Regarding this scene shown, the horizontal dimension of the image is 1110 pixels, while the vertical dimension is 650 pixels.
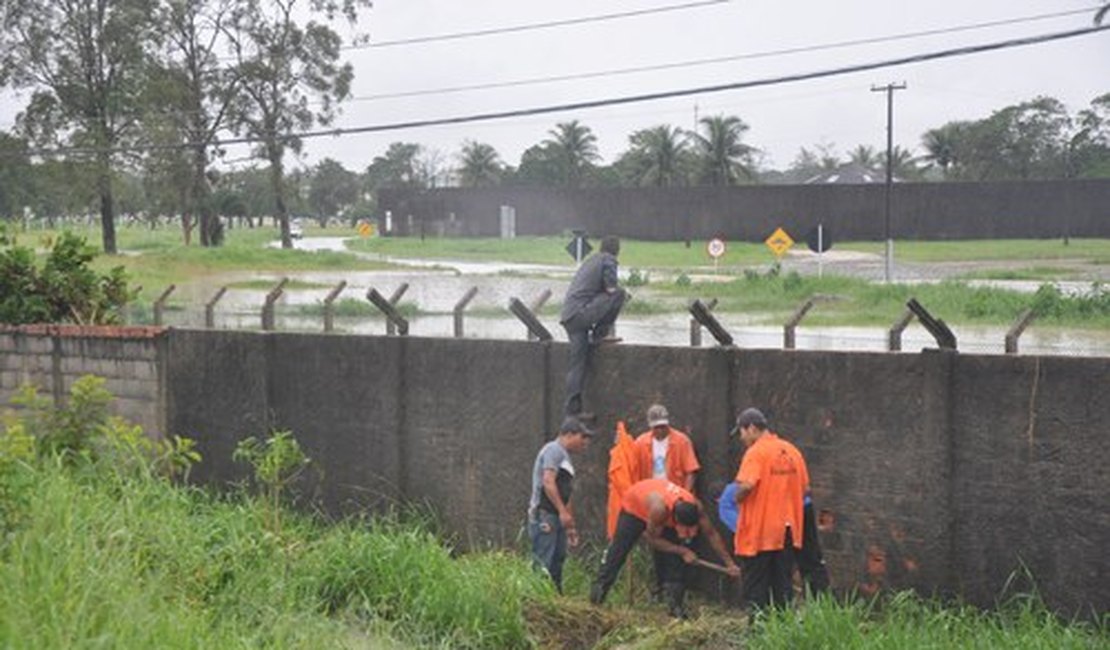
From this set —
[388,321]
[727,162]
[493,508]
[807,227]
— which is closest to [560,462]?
[493,508]

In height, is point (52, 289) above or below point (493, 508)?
above

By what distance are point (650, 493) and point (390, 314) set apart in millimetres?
4336

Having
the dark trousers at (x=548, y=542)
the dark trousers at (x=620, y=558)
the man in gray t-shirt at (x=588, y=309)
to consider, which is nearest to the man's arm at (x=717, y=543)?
the dark trousers at (x=620, y=558)

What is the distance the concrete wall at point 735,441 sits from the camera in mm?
9203

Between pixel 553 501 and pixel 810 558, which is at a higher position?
pixel 553 501

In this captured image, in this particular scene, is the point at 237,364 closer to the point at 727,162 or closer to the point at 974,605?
the point at 974,605

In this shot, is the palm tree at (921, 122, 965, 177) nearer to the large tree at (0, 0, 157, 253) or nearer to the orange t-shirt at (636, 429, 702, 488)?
the large tree at (0, 0, 157, 253)

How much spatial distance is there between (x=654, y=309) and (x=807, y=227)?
928 inches

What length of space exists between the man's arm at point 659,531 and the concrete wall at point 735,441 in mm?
1056

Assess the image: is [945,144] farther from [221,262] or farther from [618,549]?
[618,549]

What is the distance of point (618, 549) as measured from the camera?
9812 mm

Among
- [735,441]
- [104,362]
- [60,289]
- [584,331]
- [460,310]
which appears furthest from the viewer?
[60,289]

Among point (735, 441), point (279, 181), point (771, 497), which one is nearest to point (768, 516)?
point (771, 497)

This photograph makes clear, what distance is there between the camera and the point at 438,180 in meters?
101
